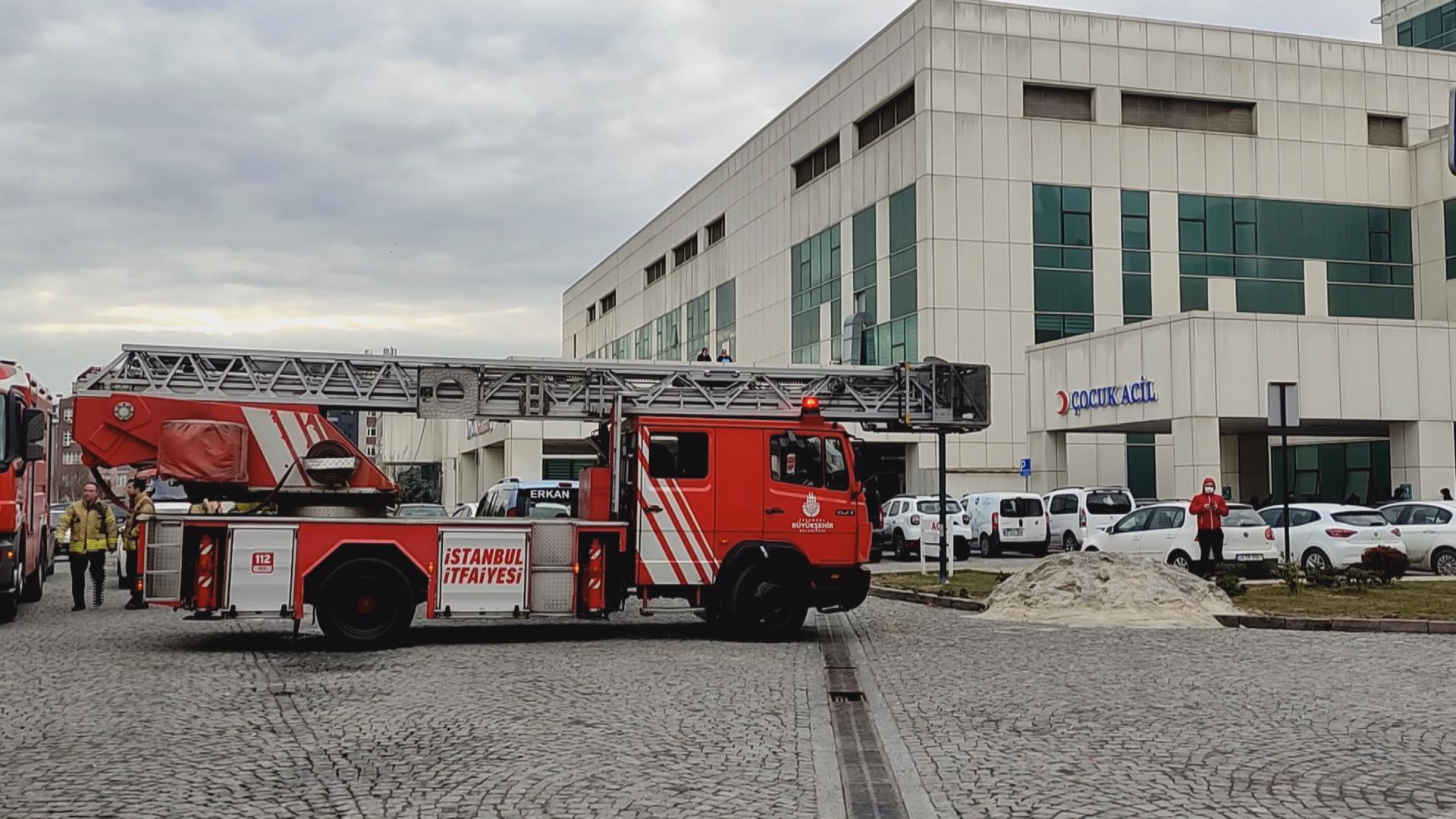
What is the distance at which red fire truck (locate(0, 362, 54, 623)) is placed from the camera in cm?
1616

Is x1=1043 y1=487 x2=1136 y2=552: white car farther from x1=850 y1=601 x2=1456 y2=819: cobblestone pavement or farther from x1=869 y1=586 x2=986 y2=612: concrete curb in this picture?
x1=850 y1=601 x2=1456 y2=819: cobblestone pavement

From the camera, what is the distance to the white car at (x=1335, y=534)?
78.9 feet

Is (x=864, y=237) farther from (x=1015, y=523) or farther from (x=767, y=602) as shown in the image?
(x=767, y=602)

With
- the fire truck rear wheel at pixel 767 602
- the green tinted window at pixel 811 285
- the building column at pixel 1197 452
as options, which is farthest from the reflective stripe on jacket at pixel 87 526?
the green tinted window at pixel 811 285

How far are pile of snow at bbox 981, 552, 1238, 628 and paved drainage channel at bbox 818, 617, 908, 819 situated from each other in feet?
16.9

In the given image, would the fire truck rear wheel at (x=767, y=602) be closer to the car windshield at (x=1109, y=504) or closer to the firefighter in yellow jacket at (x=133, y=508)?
the firefighter in yellow jacket at (x=133, y=508)

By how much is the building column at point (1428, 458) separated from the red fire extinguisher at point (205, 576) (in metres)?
32.7

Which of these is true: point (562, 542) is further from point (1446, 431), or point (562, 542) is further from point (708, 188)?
point (708, 188)

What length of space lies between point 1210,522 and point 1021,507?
1159cm

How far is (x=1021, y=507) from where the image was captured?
33.8m

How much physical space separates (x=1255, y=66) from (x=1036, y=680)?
4271 centimetres

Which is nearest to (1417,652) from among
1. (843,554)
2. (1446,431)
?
(843,554)

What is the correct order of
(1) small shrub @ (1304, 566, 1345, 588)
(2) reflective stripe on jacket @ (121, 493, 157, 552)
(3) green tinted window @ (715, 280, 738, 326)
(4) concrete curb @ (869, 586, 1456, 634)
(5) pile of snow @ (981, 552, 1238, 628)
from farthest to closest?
1. (3) green tinted window @ (715, 280, 738, 326)
2. (1) small shrub @ (1304, 566, 1345, 588)
3. (2) reflective stripe on jacket @ (121, 493, 157, 552)
4. (5) pile of snow @ (981, 552, 1238, 628)
5. (4) concrete curb @ (869, 586, 1456, 634)

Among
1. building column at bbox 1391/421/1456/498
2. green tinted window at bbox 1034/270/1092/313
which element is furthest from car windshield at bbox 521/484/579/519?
green tinted window at bbox 1034/270/1092/313
